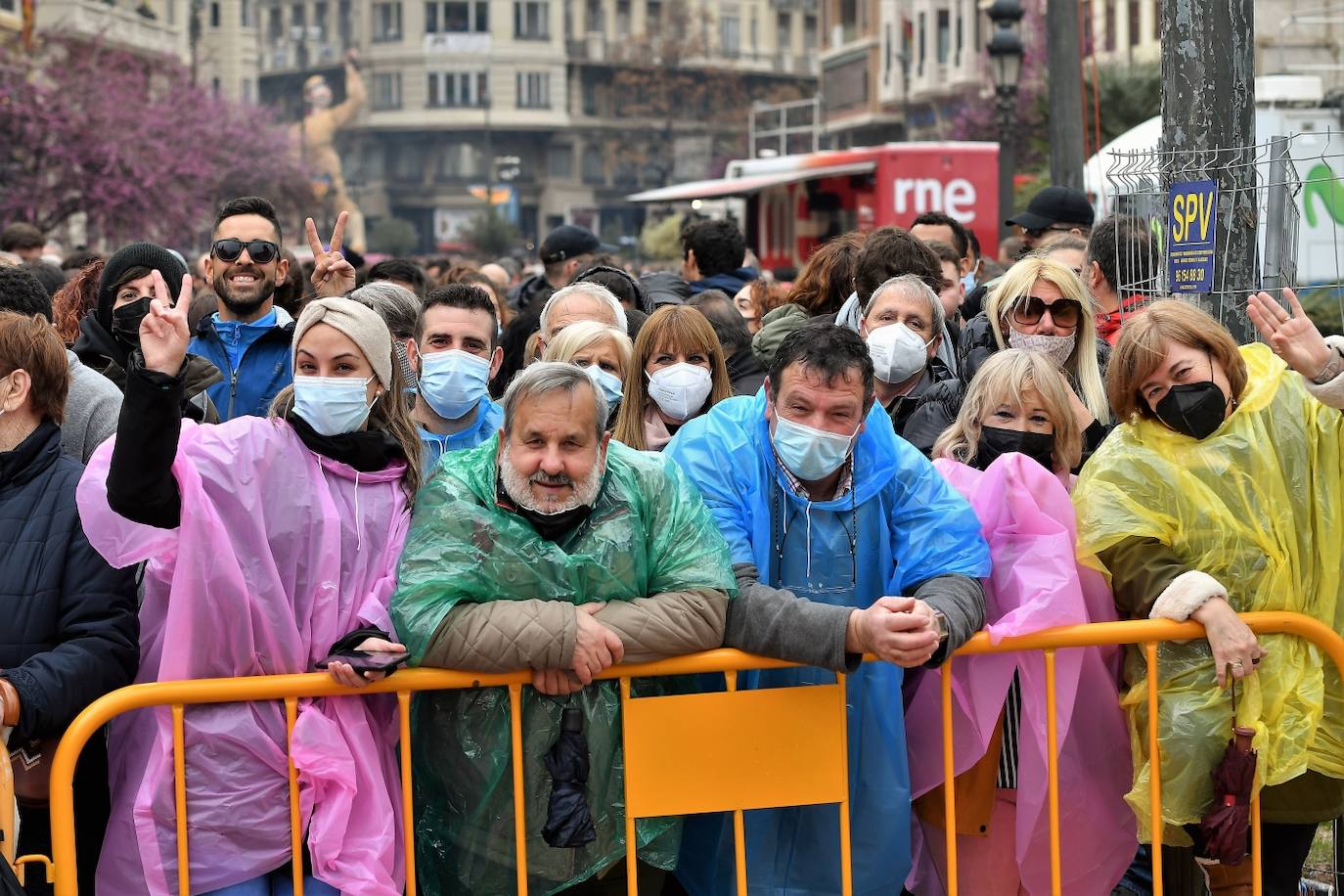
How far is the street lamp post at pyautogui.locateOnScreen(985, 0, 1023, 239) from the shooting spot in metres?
13.7

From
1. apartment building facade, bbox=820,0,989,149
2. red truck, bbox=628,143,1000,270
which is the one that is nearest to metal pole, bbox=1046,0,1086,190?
red truck, bbox=628,143,1000,270

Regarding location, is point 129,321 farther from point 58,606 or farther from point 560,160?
point 560,160

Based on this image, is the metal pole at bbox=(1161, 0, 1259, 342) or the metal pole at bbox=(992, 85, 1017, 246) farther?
the metal pole at bbox=(992, 85, 1017, 246)

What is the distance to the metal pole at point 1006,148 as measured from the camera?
1369cm

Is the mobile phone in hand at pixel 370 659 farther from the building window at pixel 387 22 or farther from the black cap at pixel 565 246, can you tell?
the building window at pixel 387 22

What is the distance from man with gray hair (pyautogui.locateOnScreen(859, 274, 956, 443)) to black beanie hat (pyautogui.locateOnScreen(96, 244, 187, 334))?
93.3 inches

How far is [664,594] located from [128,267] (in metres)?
2.72

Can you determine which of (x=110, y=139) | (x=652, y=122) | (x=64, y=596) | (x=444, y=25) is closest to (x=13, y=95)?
(x=110, y=139)

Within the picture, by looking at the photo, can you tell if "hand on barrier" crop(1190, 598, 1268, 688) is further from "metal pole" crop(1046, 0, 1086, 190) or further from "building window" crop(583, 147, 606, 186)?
"building window" crop(583, 147, 606, 186)

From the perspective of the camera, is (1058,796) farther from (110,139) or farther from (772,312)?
(110,139)

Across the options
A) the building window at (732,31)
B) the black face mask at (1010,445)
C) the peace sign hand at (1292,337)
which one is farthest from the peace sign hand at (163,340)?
the building window at (732,31)

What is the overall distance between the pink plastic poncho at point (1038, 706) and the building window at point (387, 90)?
9412cm

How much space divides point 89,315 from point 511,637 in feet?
9.45

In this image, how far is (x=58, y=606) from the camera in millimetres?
3951
